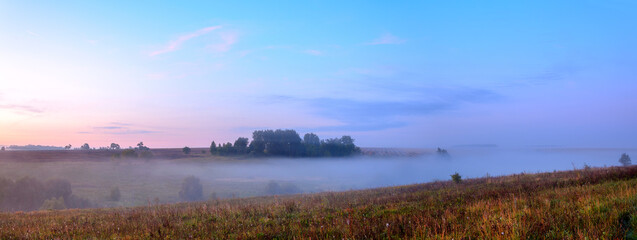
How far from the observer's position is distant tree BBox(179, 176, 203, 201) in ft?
343

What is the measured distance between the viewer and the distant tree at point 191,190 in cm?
10450

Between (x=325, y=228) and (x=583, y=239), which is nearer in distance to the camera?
(x=583, y=239)

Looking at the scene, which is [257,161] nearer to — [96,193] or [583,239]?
[96,193]

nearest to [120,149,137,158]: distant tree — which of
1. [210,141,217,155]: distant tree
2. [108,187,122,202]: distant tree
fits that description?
[210,141,217,155]: distant tree

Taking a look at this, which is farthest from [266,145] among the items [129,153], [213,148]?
[129,153]

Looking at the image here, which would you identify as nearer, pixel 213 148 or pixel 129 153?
pixel 129 153

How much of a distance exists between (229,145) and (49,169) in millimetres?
83971

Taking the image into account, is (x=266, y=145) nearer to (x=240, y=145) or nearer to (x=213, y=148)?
(x=240, y=145)

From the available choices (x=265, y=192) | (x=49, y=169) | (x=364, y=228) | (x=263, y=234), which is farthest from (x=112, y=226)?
(x=49, y=169)

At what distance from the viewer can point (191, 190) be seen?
106250 mm

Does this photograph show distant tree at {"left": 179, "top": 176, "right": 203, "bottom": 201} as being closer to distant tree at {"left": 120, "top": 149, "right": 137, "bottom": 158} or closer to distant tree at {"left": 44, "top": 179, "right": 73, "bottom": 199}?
distant tree at {"left": 44, "top": 179, "right": 73, "bottom": 199}

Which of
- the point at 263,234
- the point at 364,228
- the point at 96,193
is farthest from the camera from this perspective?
the point at 96,193

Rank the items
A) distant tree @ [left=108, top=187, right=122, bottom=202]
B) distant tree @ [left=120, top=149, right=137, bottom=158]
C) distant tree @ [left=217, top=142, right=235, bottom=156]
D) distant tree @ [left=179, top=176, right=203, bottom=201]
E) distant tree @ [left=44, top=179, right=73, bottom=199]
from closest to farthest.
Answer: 1. distant tree @ [left=44, top=179, right=73, bottom=199]
2. distant tree @ [left=108, top=187, right=122, bottom=202]
3. distant tree @ [left=179, top=176, right=203, bottom=201]
4. distant tree @ [left=120, top=149, right=137, bottom=158]
5. distant tree @ [left=217, top=142, right=235, bottom=156]

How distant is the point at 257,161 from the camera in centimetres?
18362
